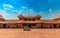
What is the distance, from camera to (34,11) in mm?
23344

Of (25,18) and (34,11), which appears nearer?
(25,18)

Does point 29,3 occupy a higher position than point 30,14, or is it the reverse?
point 29,3

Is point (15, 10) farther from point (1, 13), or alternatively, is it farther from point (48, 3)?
point (48, 3)

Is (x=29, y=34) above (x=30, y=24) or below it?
below

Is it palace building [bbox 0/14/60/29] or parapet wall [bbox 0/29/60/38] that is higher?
palace building [bbox 0/14/60/29]

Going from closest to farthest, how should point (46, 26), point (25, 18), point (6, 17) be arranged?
1. point (46, 26)
2. point (25, 18)
3. point (6, 17)

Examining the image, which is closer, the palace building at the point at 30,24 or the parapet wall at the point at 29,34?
the parapet wall at the point at 29,34

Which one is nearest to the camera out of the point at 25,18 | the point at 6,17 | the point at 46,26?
the point at 46,26

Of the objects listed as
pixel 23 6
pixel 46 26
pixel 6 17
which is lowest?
pixel 46 26

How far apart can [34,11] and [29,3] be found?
156 centimetres

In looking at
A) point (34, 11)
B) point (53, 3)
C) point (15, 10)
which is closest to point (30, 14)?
point (34, 11)

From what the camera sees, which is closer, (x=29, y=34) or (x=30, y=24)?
(x=29, y=34)

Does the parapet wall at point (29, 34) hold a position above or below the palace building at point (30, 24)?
below

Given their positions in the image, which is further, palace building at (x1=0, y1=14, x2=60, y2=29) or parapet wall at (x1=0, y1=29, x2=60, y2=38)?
palace building at (x1=0, y1=14, x2=60, y2=29)
